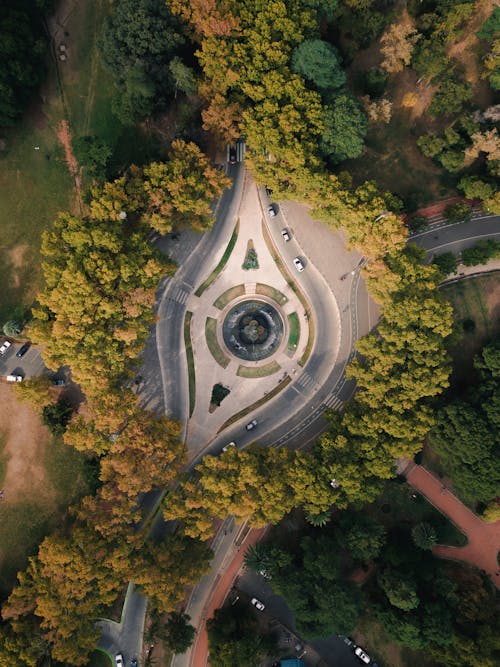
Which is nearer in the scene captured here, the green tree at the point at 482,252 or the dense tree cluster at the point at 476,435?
the dense tree cluster at the point at 476,435

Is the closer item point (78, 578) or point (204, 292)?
point (78, 578)

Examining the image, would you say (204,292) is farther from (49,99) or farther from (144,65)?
(49,99)

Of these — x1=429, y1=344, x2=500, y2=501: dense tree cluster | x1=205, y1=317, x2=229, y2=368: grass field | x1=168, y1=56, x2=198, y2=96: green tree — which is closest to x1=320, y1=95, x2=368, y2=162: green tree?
x1=168, y1=56, x2=198, y2=96: green tree

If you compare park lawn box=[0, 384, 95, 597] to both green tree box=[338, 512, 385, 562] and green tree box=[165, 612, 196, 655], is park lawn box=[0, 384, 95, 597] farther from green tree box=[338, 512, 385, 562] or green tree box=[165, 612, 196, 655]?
green tree box=[338, 512, 385, 562]

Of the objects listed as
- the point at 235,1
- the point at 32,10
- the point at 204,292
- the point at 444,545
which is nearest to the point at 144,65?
the point at 235,1

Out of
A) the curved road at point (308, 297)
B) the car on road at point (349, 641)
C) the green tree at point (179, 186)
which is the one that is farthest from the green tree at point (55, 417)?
the car on road at point (349, 641)

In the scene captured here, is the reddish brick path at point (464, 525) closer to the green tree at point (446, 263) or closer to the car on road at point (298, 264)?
the green tree at point (446, 263)
